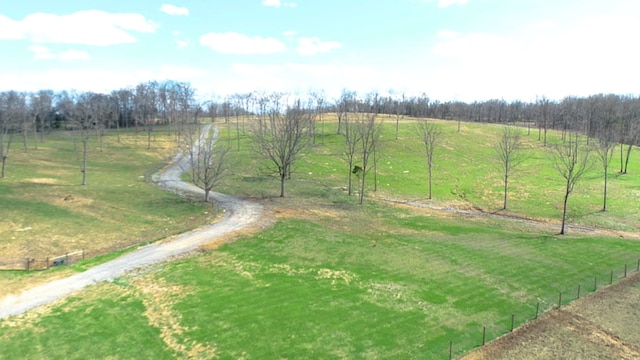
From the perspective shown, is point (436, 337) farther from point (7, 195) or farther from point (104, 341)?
point (7, 195)

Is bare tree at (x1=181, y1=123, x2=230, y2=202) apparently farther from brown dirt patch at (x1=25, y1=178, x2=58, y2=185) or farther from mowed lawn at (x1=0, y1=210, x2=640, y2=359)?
brown dirt patch at (x1=25, y1=178, x2=58, y2=185)

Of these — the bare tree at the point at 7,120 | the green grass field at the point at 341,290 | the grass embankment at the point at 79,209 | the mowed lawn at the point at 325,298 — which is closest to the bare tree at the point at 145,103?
the bare tree at the point at 7,120

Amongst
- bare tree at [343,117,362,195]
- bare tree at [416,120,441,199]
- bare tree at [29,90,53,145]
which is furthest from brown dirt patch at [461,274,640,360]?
bare tree at [29,90,53,145]

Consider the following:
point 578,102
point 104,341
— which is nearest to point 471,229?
point 104,341

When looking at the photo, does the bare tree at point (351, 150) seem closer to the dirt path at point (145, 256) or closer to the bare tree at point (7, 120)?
the dirt path at point (145, 256)

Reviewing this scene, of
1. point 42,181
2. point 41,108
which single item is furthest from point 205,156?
point 41,108

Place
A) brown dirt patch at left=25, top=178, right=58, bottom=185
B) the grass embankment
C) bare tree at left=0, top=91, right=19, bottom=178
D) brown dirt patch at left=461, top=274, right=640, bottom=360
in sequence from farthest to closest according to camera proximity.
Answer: bare tree at left=0, top=91, right=19, bottom=178
brown dirt patch at left=25, top=178, right=58, bottom=185
the grass embankment
brown dirt patch at left=461, top=274, right=640, bottom=360
